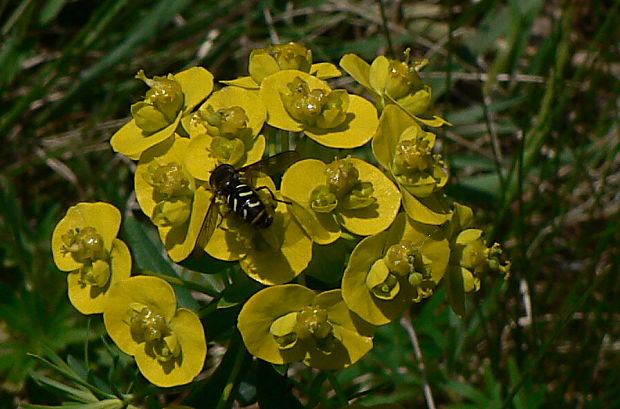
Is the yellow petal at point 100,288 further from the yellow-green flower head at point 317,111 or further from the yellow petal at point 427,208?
the yellow petal at point 427,208

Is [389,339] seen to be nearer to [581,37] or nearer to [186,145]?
[186,145]

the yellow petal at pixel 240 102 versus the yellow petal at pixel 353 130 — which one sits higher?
the yellow petal at pixel 240 102

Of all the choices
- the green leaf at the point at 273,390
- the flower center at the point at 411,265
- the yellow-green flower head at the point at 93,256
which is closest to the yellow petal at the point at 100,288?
the yellow-green flower head at the point at 93,256

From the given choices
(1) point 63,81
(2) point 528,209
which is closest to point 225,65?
(1) point 63,81

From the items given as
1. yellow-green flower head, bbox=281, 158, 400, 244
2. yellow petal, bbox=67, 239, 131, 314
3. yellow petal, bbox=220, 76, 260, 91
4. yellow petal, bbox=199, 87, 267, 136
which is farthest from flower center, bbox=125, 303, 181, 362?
yellow petal, bbox=220, 76, 260, 91

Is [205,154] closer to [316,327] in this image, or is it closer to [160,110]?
[160,110]

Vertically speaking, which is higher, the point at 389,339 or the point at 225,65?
the point at 225,65
